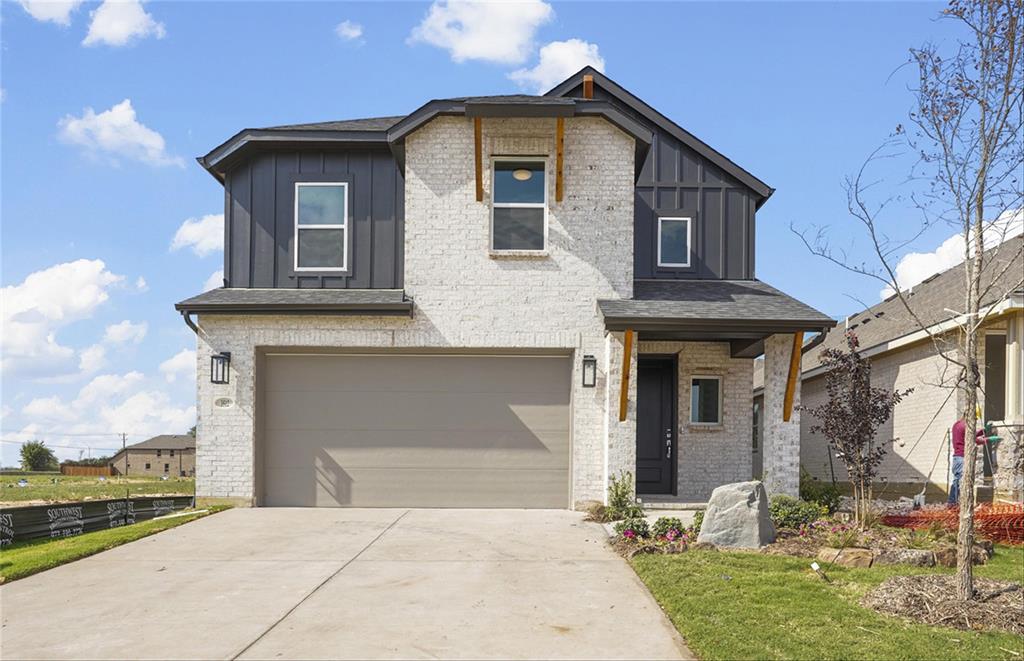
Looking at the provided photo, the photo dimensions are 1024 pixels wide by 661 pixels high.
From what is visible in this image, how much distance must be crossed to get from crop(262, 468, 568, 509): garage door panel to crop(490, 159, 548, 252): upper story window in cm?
367

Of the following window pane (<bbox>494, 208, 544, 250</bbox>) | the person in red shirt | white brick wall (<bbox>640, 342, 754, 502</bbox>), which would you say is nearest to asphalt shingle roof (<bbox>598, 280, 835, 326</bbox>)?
white brick wall (<bbox>640, 342, 754, 502</bbox>)

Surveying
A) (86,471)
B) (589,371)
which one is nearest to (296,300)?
(589,371)

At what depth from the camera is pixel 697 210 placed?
49.8ft

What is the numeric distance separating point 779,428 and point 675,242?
419 centimetres

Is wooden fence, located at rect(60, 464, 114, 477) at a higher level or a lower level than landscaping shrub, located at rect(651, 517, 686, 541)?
lower

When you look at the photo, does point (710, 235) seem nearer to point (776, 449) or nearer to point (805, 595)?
point (776, 449)

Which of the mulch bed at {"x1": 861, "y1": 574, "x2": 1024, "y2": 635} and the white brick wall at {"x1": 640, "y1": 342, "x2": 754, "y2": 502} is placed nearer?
the mulch bed at {"x1": 861, "y1": 574, "x2": 1024, "y2": 635}

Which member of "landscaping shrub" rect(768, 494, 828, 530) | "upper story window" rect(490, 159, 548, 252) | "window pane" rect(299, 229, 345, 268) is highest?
"upper story window" rect(490, 159, 548, 252)

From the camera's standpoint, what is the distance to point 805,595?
734 cm

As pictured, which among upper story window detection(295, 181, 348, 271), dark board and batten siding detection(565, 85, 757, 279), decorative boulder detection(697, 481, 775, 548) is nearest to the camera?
decorative boulder detection(697, 481, 775, 548)

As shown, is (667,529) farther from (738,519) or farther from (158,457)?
(158,457)

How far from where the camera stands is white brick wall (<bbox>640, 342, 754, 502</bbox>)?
48.0 ft

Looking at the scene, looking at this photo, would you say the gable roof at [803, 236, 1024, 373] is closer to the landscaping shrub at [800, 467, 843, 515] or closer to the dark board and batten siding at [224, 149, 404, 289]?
the landscaping shrub at [800, 467, 843, 515]

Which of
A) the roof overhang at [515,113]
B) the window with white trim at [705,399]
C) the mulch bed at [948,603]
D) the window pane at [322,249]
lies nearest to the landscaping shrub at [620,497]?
the window with white trim at [705,399]
